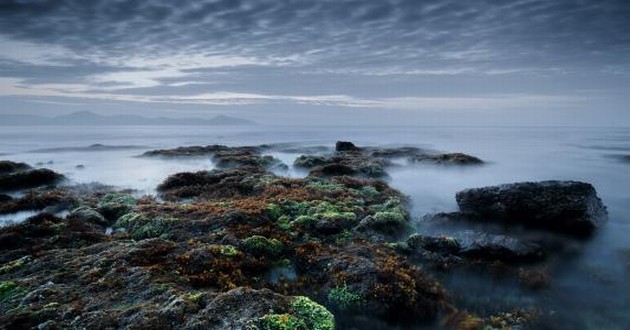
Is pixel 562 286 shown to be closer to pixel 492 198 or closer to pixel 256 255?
pixel 492 198

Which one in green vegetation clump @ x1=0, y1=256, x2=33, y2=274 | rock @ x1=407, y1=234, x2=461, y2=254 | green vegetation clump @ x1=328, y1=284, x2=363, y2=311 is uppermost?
green vegetation clump @ x1=0, y1=256, x2=33, y2=274

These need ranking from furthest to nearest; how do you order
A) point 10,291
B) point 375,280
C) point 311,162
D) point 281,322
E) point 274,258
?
point 311,162
point 274,258
point 375,280
point 10,291
point 281,322

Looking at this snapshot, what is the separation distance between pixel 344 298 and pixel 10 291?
10.2 meters

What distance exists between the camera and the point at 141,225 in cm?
2216

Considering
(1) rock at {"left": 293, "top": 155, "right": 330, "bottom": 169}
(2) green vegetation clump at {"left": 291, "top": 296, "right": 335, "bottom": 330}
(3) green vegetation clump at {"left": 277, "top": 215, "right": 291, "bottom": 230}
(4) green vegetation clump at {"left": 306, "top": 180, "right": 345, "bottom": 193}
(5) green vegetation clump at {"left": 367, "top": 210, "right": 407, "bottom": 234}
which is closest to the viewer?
(2) green vegetation clump at {"left": 291, "top": 296, "right": 335, "bottom": 330}

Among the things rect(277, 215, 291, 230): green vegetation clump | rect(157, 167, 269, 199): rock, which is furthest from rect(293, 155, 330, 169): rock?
rect(277, 215, 291, 230): green vegetation clump

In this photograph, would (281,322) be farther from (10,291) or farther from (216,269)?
(10,291)

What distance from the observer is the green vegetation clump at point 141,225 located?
2097 centimetres

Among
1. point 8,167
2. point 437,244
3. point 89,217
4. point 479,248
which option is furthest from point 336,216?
point 8,167

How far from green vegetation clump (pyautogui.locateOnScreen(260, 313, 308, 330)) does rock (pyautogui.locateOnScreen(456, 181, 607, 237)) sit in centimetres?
1868

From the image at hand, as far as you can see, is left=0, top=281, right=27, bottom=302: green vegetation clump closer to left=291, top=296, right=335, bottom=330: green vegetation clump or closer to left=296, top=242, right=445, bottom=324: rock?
left=291, top=296, right=335, bottom=330: green vegetation clump

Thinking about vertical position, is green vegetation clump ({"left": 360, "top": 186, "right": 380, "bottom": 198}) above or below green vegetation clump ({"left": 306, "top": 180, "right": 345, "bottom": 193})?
below

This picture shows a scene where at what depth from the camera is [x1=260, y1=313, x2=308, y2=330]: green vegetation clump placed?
1070 cm

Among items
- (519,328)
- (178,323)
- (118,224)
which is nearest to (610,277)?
(519,328)
